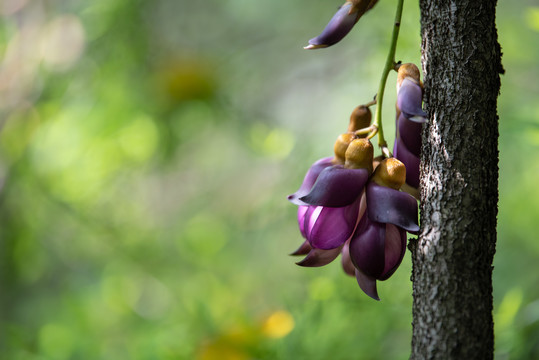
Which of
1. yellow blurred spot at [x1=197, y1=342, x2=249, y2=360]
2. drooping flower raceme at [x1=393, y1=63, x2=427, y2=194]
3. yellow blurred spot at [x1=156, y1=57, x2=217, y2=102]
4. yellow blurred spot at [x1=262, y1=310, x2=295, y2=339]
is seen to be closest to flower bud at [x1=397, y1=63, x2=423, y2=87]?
drooping flower raceme at [x1=393, y1=63, x2=427, y2=194]

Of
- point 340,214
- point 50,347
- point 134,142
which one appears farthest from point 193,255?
point 340,214

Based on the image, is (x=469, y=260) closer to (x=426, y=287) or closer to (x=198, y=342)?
(x=426, y=287)

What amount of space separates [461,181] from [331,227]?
0.10m

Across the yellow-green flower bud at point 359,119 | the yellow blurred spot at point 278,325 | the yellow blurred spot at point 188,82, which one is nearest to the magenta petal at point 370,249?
the yellow-green flower bud at point 359,119

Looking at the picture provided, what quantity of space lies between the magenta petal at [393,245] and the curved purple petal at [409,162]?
2.0 inches

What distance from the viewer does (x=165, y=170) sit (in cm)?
226

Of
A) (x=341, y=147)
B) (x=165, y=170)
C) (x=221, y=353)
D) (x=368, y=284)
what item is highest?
(x=165, y=170)

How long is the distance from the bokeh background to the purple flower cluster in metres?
0.55

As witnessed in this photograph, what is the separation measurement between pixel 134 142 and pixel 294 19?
898 mm

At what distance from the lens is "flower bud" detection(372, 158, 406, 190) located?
1.47 ft

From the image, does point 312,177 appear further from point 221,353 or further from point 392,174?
point 221,353

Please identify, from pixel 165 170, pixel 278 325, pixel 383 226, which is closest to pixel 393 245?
pixel 383 226

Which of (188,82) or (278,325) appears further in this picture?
(188,82)

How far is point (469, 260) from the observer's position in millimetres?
416
